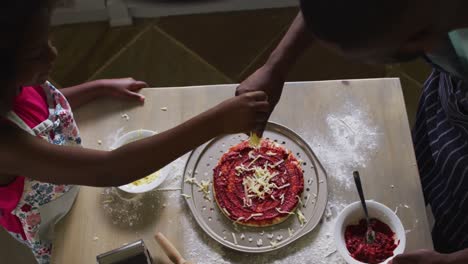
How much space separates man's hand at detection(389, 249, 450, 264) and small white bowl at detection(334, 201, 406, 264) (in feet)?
0.08

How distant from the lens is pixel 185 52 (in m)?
2.02

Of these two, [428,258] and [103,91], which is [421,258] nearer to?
[428,258]

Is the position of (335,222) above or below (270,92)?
below

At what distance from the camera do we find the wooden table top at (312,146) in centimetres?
105

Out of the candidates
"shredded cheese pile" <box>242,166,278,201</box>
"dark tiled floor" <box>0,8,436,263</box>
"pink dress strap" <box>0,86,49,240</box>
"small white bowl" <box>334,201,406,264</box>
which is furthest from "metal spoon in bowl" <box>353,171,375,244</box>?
"dark tiled floor" <box>0,8,436,263</box>

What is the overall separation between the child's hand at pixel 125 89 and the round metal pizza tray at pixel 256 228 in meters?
0.20

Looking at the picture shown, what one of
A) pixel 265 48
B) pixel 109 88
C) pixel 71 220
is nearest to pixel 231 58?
pixel 265 48

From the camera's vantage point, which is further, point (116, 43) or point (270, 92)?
point (116, 43)

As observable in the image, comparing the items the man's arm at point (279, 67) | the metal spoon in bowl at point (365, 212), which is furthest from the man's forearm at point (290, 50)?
the metal spoon in bowl at point (365, 212)

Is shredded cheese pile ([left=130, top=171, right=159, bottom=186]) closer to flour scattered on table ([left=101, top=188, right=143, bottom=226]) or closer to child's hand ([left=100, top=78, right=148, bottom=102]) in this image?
flour scattered on table ([left=101, top=188, right=143, bottom=226])

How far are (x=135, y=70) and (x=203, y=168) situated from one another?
0.96m

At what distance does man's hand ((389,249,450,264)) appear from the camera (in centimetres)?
95

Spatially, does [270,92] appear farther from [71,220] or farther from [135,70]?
[135,70]

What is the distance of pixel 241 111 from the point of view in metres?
0.98
